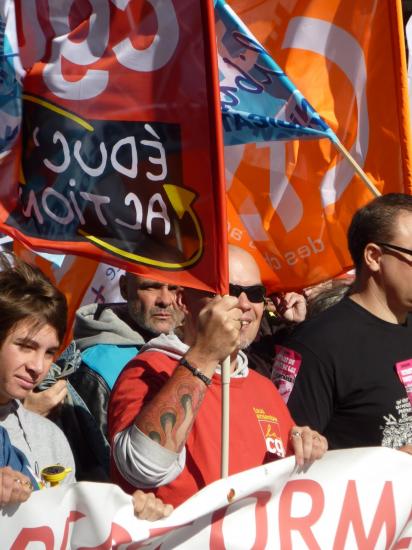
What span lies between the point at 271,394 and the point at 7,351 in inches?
34.4

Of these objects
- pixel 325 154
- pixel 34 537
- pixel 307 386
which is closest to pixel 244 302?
pixel 307 386

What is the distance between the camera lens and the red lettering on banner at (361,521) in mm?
3049

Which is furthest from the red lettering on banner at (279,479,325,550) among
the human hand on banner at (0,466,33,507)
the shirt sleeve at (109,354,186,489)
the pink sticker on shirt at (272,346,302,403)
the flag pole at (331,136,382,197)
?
the flag pole at (331,136,382,197)

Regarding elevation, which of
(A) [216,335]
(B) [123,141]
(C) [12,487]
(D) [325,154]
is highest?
(B) [123,141]

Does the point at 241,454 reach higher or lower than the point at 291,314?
higher

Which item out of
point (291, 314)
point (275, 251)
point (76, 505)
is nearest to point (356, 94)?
point (275, 251)

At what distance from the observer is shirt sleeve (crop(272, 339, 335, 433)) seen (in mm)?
3561

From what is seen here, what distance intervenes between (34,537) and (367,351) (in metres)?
1.45

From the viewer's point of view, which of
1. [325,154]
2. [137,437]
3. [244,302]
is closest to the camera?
[137,437]

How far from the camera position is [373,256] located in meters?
3.88

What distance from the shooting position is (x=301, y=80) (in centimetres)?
505

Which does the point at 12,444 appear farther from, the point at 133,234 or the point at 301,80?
the point at 301,80

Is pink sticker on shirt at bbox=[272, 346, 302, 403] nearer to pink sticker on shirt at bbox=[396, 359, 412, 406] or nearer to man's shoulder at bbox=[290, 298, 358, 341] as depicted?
man's shoulder at bbox=[290, 298, 358, 341]

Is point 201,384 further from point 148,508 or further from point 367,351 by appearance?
point 367,351
